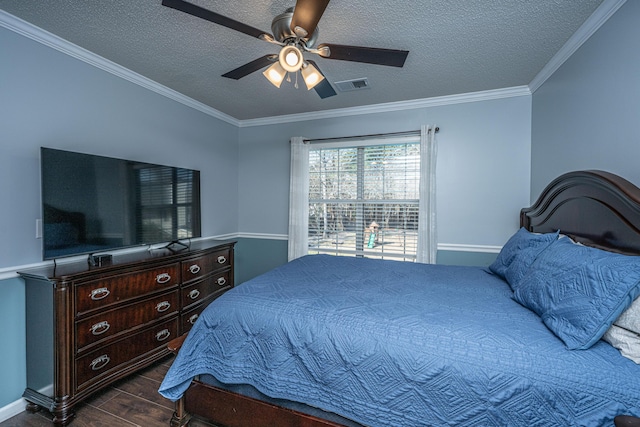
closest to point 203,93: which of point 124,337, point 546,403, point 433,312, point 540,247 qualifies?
point 124,337

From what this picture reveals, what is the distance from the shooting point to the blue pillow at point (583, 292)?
1.10m

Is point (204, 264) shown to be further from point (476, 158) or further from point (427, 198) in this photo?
point (476, 158)

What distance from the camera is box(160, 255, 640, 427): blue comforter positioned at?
102 centimetres

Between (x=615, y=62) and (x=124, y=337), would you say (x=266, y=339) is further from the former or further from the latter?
(x=615, y=62)

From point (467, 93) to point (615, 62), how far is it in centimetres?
144

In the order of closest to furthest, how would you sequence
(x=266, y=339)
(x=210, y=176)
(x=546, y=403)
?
(x=546, y=403), (x=266, y=339), (x=210, y=176)

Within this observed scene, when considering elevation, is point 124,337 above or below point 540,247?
below

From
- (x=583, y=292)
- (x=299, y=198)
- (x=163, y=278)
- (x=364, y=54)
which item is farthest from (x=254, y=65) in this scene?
(x=583, y=292)

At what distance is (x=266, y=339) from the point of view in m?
1.44

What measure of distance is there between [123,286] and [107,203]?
0.67 metres

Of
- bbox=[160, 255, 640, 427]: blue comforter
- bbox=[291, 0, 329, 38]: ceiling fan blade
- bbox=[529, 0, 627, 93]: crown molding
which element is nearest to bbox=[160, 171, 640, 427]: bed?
bbox=[160, 255, 640, 427]: blue comforter

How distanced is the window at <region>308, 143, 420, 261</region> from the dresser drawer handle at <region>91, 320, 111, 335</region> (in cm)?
234

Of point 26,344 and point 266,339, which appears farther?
point 26,344

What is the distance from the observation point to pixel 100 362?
77.1 inches
